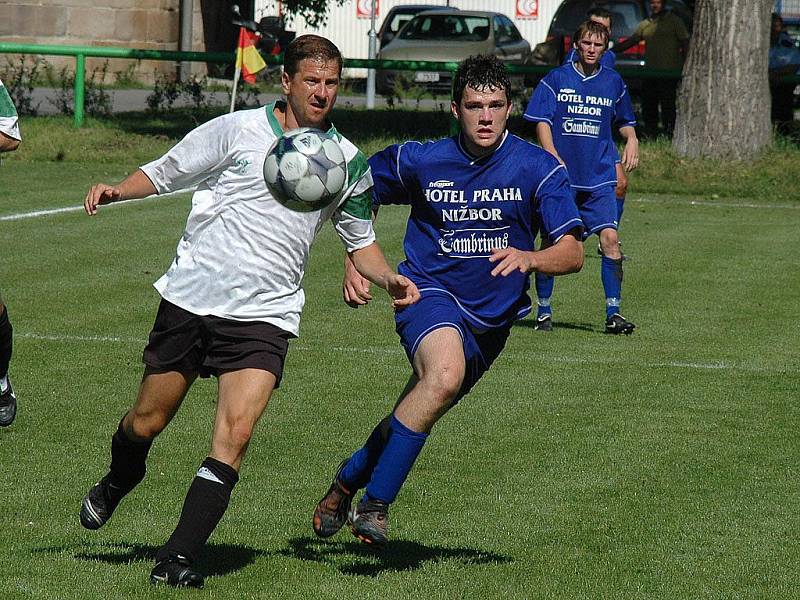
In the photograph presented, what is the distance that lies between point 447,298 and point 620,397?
10.7 feet

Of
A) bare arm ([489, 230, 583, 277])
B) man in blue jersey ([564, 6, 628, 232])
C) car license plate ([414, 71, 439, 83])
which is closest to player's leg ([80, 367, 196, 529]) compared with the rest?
bare arm ([489, 230, 583, 277])

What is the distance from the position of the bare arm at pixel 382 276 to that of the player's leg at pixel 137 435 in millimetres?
744

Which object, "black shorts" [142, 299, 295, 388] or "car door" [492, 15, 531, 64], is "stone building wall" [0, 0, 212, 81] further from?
"black shorts" [142, 299, 295, 388]

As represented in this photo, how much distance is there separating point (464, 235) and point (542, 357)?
4.37 meters

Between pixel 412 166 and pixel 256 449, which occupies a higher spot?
pixel 412 166

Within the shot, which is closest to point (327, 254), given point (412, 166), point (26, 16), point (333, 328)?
point (333, 328)

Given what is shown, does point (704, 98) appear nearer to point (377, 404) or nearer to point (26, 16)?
point (377, 404)

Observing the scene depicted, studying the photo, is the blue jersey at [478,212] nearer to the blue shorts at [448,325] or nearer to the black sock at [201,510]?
the blue shorts at [448,325]

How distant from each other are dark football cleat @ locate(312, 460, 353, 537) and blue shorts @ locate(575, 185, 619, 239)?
5.89 m

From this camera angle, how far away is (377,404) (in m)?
8.69

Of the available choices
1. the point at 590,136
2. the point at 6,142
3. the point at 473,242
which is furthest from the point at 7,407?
the point at 590,136

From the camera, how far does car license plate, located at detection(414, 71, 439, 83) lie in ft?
86.5

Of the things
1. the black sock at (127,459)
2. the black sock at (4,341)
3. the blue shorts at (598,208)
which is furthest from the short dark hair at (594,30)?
the black sock at (127,459)

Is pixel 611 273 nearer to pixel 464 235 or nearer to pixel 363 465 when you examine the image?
pixel 464 235
